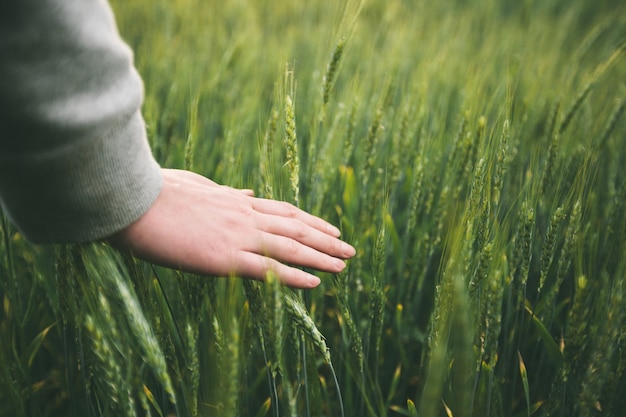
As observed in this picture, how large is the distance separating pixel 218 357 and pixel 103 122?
345 millimetres

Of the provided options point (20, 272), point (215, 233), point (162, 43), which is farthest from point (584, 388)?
point (162, 43)

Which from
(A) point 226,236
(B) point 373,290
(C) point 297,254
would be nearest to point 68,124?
(A) point 226,236

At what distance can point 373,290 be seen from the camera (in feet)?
2.50

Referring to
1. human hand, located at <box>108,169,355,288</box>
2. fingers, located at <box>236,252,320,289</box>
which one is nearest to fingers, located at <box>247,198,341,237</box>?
human hand, located at <box>108,169,355,288</box>

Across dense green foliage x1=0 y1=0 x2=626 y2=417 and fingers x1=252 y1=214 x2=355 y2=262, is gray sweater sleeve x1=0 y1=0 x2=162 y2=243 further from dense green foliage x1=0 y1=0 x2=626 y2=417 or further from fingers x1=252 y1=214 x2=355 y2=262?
fingers x1=252 y1=214 x2=355 y2=262

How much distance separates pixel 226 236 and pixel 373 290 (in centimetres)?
26

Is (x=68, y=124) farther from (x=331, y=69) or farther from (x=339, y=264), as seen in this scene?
(x=331, y=69)

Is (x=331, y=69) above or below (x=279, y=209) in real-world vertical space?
above

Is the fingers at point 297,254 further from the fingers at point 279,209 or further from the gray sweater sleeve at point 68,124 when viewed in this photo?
the gray sweater sleeve at point 68,124

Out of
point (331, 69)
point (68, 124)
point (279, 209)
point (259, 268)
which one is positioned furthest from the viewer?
point (331, 69)

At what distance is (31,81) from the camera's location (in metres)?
0.53

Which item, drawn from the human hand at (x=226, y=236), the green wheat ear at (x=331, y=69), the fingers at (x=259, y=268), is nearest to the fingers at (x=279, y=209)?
the human hand at (x=226, y=236)

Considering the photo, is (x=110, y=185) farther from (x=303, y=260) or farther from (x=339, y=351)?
(x=339, y=351)

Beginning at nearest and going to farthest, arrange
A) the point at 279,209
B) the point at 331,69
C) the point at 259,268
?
the point at 259,268 → the point at 279,209 → the point at 331,69
